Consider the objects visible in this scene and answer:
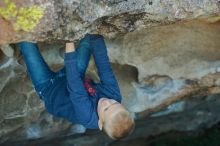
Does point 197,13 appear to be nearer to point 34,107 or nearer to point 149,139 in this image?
point 34,107

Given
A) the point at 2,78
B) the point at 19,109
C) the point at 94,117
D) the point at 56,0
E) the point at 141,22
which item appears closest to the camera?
the point at 56,0

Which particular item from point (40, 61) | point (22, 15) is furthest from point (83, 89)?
point (22, 15)

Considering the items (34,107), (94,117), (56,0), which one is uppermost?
(56,0)

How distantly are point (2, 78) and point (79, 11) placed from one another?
1220 mm

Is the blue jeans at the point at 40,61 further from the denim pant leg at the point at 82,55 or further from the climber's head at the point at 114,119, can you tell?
the climber's head at the point at 114,119

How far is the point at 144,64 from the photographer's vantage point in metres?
3.87

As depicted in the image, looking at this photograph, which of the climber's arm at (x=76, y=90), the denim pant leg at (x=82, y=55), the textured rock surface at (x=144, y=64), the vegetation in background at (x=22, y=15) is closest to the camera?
the vegetation in background at (x=22, y=15)

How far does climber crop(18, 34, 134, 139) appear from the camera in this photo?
9.42ft

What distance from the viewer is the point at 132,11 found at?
8.86 ft

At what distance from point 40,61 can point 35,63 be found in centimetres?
3

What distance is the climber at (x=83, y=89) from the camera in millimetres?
2871

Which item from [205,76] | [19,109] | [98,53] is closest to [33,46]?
[98,53]

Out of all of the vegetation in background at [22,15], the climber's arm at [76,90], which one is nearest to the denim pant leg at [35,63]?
the climber's arm at [76,90]

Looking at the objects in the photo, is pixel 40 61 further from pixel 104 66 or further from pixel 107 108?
pixel 107 108
